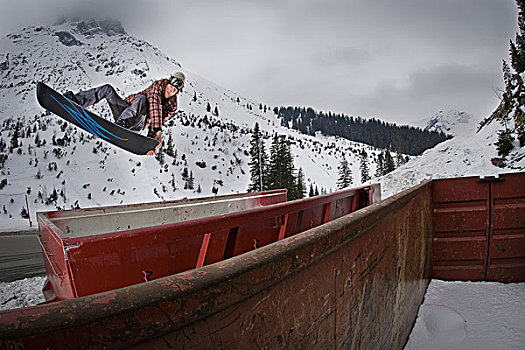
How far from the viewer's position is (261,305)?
0.91 metres

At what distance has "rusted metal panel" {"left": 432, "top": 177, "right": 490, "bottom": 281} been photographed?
3.61 m

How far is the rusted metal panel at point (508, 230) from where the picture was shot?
3.52 m

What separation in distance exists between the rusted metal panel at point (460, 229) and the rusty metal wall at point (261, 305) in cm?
210

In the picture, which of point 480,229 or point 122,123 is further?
point 122,123

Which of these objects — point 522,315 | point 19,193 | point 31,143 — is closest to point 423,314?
point 522,315

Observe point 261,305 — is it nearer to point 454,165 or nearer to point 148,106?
point 148,106

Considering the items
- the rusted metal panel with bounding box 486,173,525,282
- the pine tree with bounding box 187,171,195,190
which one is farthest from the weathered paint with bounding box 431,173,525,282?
the pine tree with bounding box 187,171,195,190

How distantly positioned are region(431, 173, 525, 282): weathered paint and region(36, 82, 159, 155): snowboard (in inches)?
251

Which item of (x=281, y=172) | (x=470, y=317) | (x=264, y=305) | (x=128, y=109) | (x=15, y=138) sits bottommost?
(x=470, y=317)

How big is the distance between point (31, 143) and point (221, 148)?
20352mm

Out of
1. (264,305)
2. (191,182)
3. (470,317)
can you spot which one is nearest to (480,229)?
(470,317)

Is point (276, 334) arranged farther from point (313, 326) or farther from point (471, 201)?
point (471, 201)

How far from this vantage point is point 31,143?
24.4 m

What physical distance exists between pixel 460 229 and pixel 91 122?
7.06 meters
